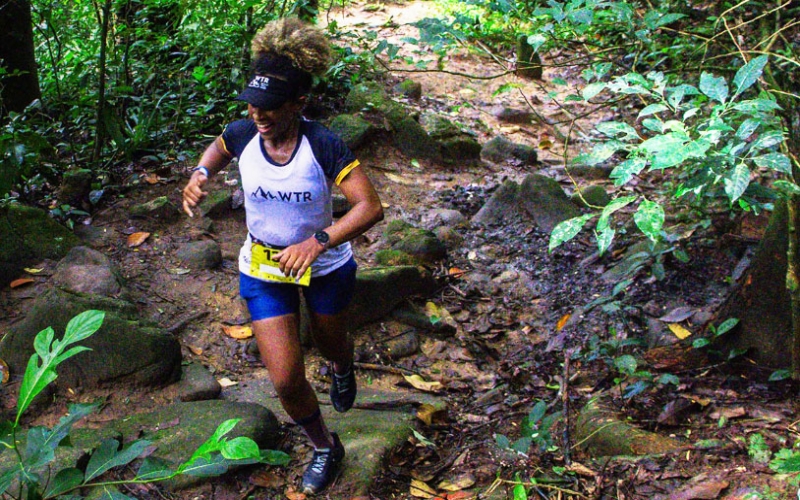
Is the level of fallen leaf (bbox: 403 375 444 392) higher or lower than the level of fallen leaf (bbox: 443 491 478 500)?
lower

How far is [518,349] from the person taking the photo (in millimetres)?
5070

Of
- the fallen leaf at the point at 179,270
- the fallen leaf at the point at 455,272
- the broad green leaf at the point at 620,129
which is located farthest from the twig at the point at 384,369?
the broad green leaf at the point at 620,129

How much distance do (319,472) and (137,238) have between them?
2.93 meters

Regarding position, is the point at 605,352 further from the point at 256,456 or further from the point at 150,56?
the point at 150,56

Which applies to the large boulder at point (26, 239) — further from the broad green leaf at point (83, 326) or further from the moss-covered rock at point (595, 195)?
the moss-covered rock at point (595, 195)

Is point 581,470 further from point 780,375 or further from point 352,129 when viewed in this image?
point 352,129

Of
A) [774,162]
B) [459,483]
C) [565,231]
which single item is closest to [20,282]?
[459,483]

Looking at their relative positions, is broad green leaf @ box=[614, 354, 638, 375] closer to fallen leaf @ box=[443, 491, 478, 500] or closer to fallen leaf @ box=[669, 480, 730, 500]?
fallen leaf @ box=[669, 480, 730, 500]

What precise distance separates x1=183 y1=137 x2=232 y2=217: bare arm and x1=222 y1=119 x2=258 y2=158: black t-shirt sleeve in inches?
1.7

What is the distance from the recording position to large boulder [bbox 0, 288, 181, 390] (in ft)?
12.7

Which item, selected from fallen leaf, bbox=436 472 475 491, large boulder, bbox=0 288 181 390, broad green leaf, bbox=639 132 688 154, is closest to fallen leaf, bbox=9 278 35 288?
large boulder, bbox=0 288 181 390

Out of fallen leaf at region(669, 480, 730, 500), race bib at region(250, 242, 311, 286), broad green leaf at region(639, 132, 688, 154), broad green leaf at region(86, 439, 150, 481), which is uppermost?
broad green leaf at region(639, 132, 688, 154)

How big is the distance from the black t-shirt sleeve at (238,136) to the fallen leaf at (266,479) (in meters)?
1.53

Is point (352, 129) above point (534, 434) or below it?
above
